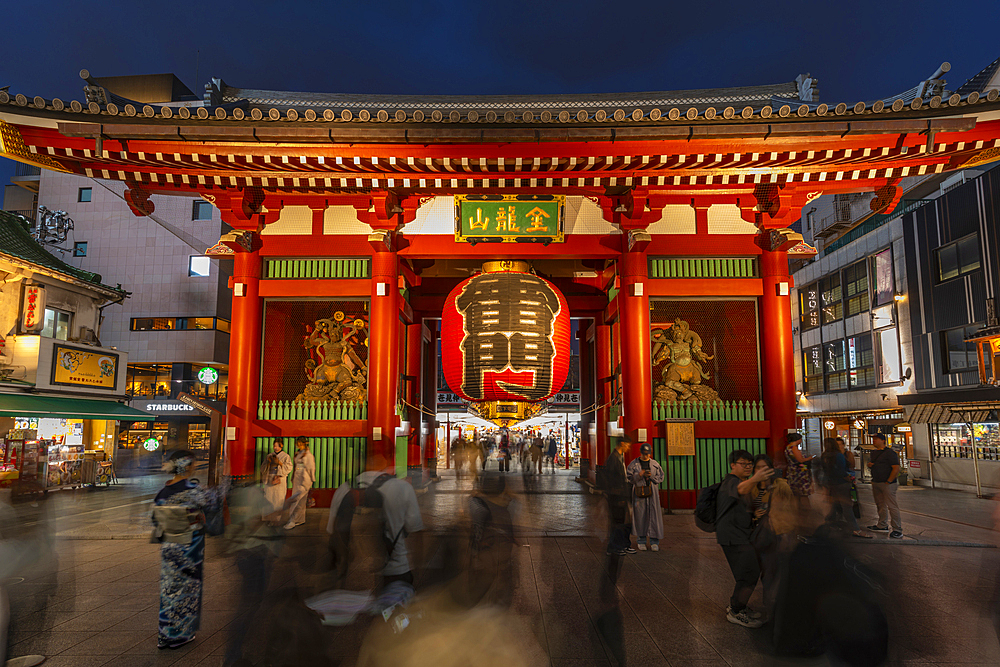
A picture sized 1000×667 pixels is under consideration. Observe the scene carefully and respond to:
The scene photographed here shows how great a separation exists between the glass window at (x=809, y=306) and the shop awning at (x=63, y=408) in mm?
32623

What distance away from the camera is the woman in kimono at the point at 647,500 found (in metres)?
8.85

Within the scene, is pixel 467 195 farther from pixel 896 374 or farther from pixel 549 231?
pixel 896 374

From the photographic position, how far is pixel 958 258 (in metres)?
21.2

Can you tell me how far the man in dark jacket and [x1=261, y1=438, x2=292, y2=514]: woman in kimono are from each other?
5.76 m

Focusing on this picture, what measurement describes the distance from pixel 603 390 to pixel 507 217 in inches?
242

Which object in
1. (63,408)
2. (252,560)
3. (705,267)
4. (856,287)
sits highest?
(856,287)

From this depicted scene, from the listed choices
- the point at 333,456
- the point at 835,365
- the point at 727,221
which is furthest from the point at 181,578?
the point at 835,365

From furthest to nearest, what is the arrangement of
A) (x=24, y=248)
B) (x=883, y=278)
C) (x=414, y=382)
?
(x=883, y=278) → (x=24, y=248) → (x=414, y=382)

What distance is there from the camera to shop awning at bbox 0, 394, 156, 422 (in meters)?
17.2

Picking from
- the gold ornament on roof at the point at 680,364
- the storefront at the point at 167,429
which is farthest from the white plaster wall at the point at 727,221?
the storefront at the point at 167,429

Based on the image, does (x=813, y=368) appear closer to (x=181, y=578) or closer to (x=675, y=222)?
(x=675, y=222)

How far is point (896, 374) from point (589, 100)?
1848 cm

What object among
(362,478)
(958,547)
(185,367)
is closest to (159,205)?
(185,367)

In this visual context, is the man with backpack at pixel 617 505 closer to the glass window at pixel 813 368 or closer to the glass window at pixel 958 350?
the glass window at pixel 958 350
